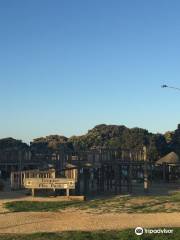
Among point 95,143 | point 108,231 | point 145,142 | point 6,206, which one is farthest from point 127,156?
point 95,143

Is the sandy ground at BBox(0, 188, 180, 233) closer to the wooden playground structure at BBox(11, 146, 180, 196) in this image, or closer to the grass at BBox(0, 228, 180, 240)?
the grass at BBox(0, 228, 180, 240)

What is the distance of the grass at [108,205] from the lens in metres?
30.2

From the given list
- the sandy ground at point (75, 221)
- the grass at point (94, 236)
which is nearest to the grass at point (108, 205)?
the sandy ground at point (75, 221)

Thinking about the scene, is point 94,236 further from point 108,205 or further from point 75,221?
point 108,205

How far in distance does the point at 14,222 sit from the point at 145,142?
74226 millimetres

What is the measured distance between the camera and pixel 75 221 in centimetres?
2531

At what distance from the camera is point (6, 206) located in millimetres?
31891

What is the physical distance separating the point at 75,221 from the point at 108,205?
748cm

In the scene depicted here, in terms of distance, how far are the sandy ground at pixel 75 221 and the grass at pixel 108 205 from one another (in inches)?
56.6

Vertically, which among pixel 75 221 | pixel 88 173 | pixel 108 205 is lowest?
pixel 75 221

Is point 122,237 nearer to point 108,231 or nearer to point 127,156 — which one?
point 108,231

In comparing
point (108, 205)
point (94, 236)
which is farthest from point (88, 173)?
point (94, 236)

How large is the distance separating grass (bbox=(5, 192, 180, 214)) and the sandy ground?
1.44 m

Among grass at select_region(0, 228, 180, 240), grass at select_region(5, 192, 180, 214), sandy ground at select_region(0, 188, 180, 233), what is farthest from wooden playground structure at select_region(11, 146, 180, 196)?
grass at select_region(0, 228, 180, 240)
